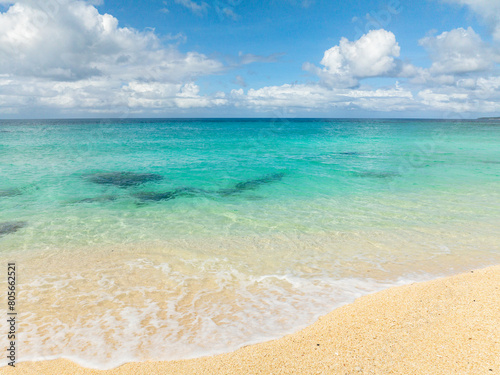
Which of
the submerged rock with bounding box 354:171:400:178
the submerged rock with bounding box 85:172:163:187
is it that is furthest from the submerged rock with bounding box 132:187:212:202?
the submerged rock with bounding box 354:171:400:178

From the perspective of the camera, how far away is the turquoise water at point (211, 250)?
5832mm

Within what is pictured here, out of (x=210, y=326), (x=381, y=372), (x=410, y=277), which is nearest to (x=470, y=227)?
(x=410, y=277)

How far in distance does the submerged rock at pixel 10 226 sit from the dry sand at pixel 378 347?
25.9 feet

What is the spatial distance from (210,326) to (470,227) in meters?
10.3

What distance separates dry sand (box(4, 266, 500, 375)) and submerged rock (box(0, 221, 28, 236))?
311 inches

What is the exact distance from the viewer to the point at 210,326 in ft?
19.2

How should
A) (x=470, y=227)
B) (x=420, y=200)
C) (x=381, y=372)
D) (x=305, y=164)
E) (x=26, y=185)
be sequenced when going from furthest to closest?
(x=305, y=164), (x=26, y=185), (x=420, y=200), (x=470, y=227), (x=381, y=372)

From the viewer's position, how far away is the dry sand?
175 inches

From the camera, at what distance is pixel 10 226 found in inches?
448

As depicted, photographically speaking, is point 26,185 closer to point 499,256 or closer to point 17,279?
point 17,279

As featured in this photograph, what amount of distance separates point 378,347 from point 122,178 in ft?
62.3

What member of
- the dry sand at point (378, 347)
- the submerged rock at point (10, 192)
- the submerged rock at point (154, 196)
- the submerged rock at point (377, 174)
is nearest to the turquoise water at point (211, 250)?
the submerged rock at point (10, 192)

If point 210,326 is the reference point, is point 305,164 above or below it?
above

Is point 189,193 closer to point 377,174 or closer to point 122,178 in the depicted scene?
Answer: point 122,178
